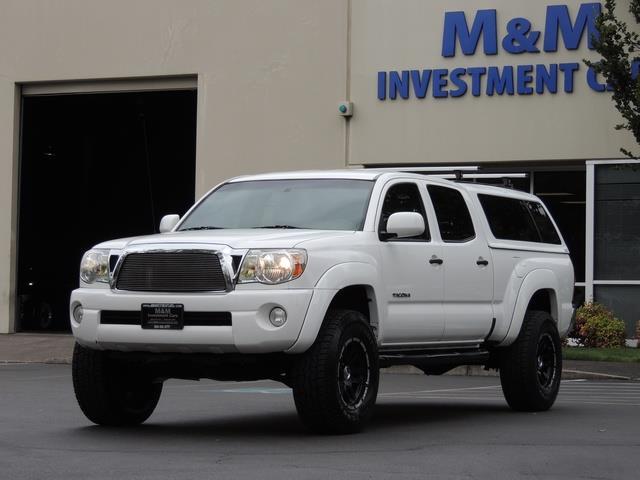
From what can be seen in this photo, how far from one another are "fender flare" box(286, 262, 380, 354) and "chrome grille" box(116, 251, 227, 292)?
645 mm

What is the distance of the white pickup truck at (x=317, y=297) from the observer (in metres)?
9.76

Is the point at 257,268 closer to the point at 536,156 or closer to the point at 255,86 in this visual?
the point at 536,156

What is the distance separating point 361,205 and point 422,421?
197 cm

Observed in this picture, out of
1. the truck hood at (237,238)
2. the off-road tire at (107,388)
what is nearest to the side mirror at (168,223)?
the truck hood at (237,238)

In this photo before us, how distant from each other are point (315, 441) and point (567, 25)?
15.6 meters

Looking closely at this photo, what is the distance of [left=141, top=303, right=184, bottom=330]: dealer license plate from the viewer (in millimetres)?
9812

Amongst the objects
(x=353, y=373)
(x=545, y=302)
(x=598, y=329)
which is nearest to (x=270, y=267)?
(x=353, y=373)

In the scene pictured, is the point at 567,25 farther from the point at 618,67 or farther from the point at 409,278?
the point at 409,278

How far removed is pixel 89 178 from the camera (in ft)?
127

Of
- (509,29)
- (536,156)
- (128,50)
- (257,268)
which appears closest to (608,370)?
(536,156)

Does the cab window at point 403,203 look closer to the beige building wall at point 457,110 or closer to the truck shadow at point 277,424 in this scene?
the truck shadow at point 277,424

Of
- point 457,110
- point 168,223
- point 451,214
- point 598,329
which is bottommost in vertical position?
point 598,329

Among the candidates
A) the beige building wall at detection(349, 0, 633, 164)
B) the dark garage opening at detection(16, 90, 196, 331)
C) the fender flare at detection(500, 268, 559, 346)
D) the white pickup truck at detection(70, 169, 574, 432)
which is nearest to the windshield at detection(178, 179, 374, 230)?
the white pickup truck at detection(70, 169, 574, 432)

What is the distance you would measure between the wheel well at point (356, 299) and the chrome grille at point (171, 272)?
1040 millimetres
